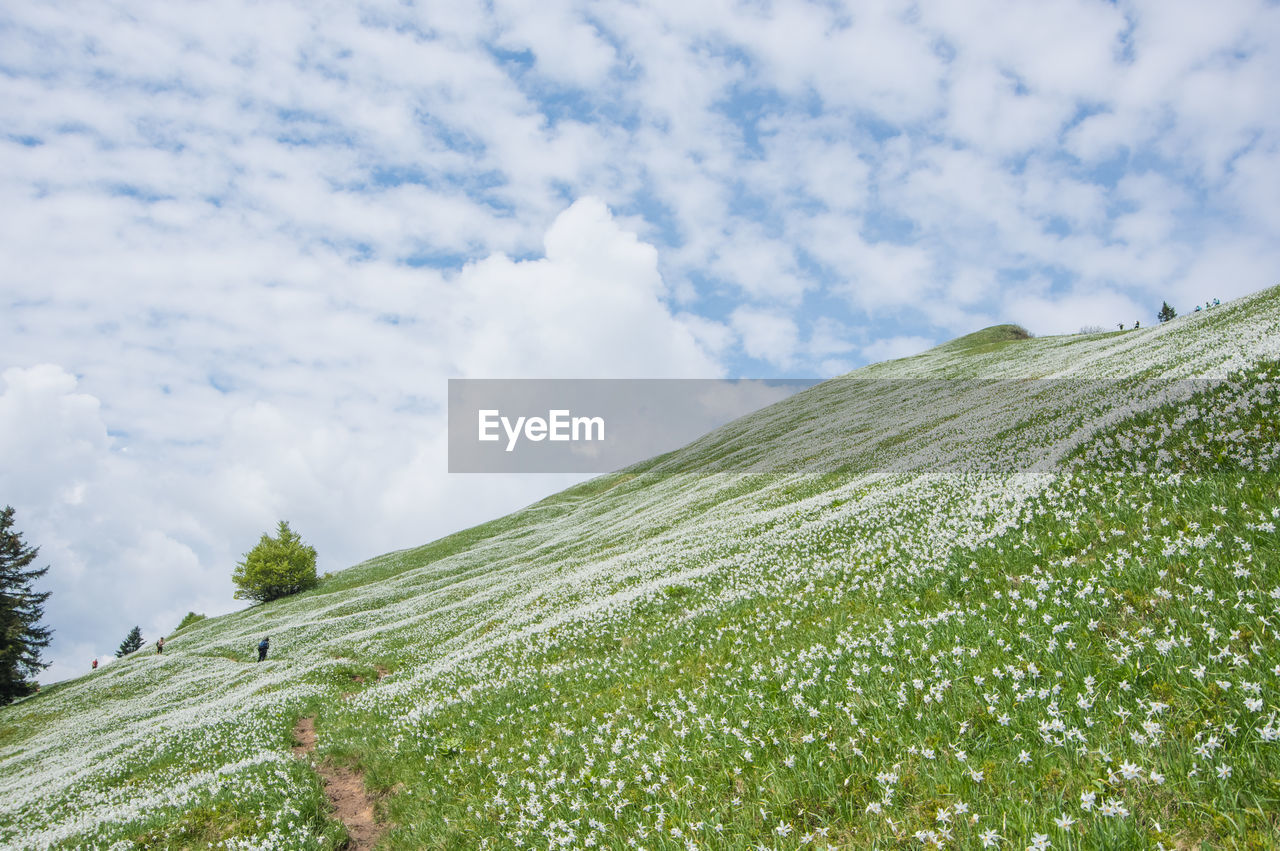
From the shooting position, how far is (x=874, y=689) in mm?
7375

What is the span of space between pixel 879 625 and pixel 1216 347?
20416 mm

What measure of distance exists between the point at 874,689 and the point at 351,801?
11582 mm

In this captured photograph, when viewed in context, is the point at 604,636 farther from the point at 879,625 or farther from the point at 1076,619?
the point at 1076,619

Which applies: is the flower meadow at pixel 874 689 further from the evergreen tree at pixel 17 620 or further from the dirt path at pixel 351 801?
the evergreen tree at pixel 17 620

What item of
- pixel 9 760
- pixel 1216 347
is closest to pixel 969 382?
pixel 1216 347

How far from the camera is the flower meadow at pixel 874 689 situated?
17.3 ft

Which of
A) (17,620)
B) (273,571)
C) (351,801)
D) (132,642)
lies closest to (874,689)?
(351,801)

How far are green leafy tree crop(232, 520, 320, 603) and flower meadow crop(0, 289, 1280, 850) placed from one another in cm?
5900

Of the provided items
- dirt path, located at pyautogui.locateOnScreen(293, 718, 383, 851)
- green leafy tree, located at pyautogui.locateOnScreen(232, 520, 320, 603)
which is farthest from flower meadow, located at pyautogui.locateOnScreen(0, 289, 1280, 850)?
green leafy tree, located at pyautogui.locateOnScreen(232, 520, 320, 603)

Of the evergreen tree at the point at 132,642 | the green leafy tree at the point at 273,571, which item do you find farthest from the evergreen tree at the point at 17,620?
the evergreen tree at the point at 132,642

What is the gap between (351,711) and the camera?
1859 centimetres

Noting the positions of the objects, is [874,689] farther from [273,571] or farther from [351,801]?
[273,571]

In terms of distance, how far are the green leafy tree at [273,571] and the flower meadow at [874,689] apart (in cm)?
5900

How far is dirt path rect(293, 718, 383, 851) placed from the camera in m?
11.3
